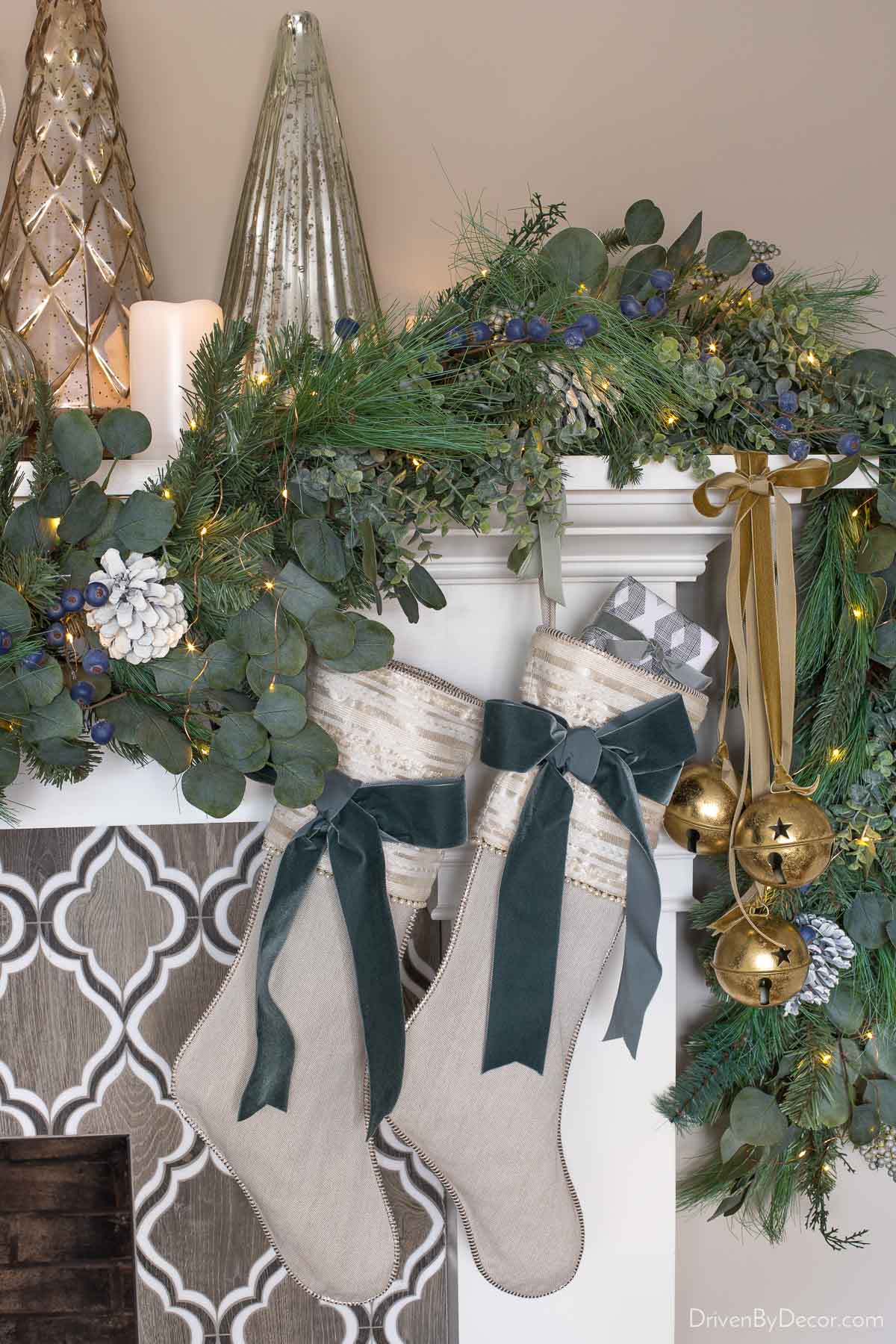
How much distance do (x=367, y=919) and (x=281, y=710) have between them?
0.61 feet

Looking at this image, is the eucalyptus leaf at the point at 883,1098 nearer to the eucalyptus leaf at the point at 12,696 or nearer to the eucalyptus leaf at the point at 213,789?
the eucalyptus leaf at the point at 213,789

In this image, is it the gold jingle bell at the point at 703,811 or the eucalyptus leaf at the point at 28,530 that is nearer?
the eucalyptus leaf at the point at 28,530

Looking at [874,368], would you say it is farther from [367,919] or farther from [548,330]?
[367,919]

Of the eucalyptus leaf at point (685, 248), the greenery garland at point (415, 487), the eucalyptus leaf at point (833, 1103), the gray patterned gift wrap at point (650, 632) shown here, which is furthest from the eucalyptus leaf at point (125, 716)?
the eucalyptus leaf at point (833, 1103)

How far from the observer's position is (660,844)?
914 mm

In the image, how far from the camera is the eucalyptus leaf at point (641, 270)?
2.77 ft

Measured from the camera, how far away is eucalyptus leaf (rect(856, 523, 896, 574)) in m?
0.85

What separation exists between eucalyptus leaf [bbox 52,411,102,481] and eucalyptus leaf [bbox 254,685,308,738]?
7.8 inches

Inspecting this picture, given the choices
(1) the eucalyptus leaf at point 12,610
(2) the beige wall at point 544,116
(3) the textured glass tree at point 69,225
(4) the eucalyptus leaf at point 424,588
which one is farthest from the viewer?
(2) the beige wall at point 544,116

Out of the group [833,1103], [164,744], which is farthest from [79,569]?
[833,1103]

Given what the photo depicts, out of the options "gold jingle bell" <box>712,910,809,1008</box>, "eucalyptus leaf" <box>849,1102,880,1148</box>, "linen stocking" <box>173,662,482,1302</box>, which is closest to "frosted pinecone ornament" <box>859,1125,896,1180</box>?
"eucalyptus leaf" <box>849,1102,880,1148</box>

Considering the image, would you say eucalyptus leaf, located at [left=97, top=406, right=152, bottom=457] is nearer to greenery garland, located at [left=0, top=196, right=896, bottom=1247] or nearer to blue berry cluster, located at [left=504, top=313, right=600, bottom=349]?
greenery garland, located at [left=0, top=196, right=896, bottom=1247]

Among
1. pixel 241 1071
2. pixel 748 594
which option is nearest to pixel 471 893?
pixel 241 1071

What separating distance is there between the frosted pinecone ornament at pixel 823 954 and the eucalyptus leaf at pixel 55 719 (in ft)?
2.10
